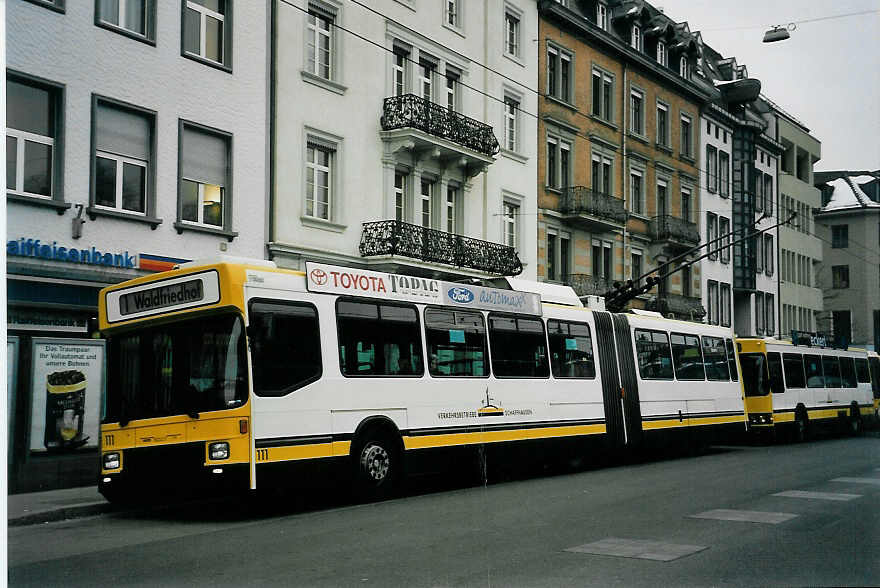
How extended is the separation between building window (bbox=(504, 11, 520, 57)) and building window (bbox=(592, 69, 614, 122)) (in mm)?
4248

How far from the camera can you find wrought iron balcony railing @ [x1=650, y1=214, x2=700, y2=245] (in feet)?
102

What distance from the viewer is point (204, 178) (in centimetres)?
2025

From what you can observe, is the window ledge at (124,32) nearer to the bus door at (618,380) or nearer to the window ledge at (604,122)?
the bus door at (618,380)

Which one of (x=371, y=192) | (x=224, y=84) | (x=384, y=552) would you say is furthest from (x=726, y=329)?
(x=384, y=552)

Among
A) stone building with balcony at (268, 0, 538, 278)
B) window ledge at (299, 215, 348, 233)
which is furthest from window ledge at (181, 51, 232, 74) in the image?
window ledge at (299, 215, 348, 233)

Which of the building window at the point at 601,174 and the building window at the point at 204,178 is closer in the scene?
the building window at the point at 204,178

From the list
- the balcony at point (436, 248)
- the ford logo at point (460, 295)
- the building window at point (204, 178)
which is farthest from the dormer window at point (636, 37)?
the ford logo at point (460, 295)

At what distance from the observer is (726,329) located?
2614 centimetres

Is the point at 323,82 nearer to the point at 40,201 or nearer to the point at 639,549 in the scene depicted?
the point at 40,201

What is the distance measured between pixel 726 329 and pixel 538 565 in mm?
18690

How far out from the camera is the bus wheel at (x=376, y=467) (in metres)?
13.9

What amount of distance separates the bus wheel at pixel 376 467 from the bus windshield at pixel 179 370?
7.72 feet

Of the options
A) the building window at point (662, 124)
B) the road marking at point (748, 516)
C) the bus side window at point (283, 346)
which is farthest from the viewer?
the building window at point (662, 124)

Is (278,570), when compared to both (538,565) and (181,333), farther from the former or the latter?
(181,333)
